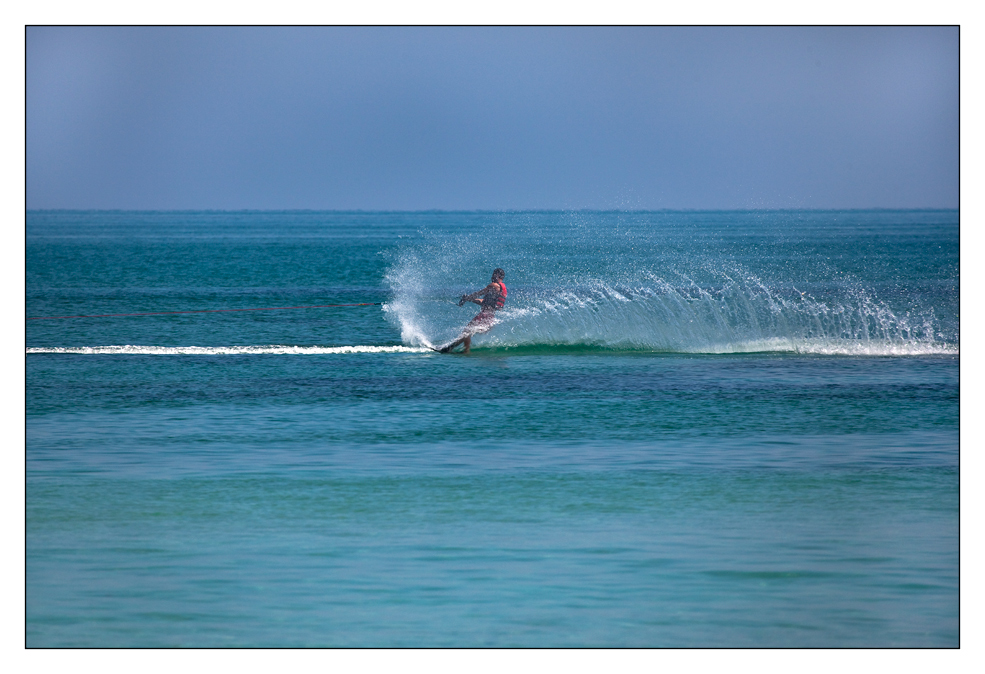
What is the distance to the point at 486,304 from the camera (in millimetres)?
18156

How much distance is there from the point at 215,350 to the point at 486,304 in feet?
17.8

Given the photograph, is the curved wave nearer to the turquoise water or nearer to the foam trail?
the turquoise water

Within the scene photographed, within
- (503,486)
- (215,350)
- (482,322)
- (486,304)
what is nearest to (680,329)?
(482,322)

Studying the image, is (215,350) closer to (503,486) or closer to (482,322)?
(482,322)

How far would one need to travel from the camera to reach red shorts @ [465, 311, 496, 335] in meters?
18.8

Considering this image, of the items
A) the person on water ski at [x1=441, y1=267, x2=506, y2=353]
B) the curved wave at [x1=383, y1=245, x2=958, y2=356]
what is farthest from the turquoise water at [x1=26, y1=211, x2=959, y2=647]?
the person on water ski at [x1=441, y1=267, x2=506, y2=353]

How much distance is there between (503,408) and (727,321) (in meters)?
11.1

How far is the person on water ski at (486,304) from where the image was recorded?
17.8 meters

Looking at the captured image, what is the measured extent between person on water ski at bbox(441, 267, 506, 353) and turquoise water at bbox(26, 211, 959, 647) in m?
0.46

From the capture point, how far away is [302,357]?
65.7 feet

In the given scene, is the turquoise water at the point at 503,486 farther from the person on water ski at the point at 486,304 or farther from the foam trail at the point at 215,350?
the person on water ski at the point at 486,304

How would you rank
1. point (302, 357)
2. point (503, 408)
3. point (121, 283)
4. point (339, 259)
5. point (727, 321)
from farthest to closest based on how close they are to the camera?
point (339, 259) → point (121, 283) → point (727, 321) → point (302, 357) → point (503, 408)
